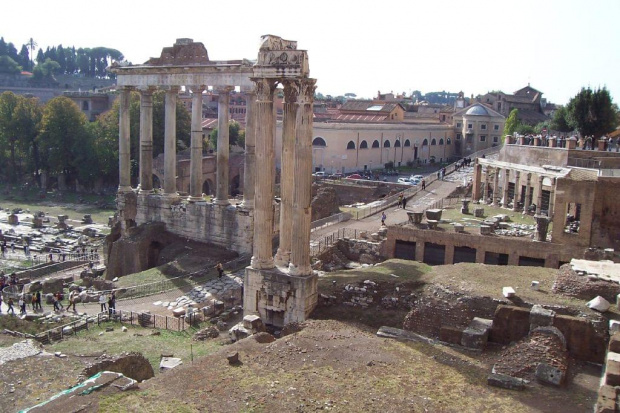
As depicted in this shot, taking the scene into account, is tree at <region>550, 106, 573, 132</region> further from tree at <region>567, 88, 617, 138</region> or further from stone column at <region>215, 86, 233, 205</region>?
stone column at <region>215, 86, 233, 205</region>

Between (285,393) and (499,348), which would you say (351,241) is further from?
(285,393)

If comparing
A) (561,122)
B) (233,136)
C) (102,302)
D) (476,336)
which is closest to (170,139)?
(102,302)

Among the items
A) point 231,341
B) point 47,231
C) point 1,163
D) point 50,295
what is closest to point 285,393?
point 231,341

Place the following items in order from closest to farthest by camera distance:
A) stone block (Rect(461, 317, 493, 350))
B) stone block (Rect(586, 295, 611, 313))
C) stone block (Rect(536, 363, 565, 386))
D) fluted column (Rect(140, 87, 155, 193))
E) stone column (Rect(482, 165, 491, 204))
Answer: stone block (Rect(536, 363, 565, 386)) → stone block (Rect(461, 317, 493, 350)) → stone block (Rect(586, 295, 611, 313)) → fluted column (Rect(140, 87, 155, 193)) → stone column (Rect(482, 165, 491, 204))

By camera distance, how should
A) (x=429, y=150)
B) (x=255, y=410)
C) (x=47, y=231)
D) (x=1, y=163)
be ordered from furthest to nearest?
(x=429, y=150) → (x=1, y=163) → (x=47, y=231) → (x=255, y=410)

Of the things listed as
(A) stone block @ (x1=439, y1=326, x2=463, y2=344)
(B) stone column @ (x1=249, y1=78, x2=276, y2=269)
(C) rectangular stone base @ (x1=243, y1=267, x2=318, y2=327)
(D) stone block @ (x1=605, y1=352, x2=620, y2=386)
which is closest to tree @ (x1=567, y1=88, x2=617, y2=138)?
(B) stone column @ (x1=249, y1=78, x2=276, y2=269)

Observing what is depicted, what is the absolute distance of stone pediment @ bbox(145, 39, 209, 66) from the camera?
29.5m

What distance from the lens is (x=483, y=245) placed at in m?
29.5

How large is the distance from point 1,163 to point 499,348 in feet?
218

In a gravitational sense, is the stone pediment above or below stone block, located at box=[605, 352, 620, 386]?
above

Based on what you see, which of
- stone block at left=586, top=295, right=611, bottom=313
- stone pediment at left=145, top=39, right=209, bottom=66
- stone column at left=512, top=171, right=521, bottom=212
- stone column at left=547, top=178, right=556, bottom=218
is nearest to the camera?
stone block at left=586, top=295, right=611, bottom=313

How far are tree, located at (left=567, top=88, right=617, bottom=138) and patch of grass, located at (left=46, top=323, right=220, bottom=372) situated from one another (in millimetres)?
40573

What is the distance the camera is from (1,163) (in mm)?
68000

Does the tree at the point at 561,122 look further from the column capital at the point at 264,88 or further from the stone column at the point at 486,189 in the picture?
the column capital at the point at 264,88
